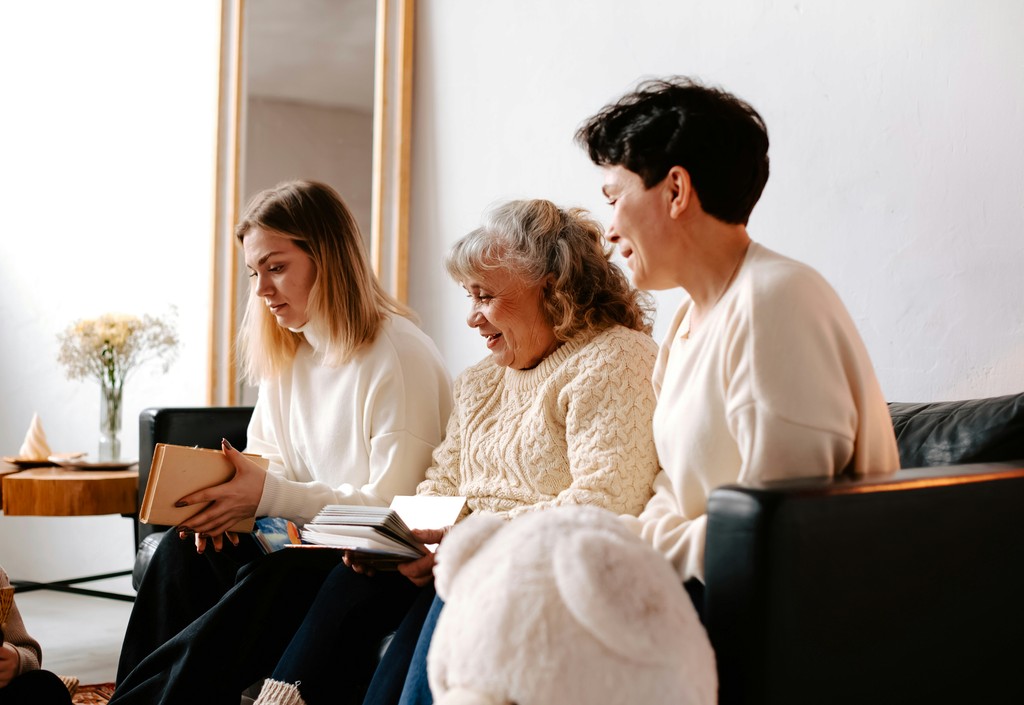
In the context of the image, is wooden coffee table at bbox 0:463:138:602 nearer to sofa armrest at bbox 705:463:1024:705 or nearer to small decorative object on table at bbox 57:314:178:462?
small decorative object on table at bbox 57:314:178:462

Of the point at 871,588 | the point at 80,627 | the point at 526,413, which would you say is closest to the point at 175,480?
the point at 526,413

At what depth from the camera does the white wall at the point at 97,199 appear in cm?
377

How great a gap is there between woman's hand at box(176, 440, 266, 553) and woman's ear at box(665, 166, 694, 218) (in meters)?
1.05

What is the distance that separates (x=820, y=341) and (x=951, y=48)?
1117 millimetres

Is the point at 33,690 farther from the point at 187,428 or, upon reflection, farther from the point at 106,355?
the point at 106,355

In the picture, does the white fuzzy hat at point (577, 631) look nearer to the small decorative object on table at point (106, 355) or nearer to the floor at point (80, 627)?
the floor at point (80, 627)

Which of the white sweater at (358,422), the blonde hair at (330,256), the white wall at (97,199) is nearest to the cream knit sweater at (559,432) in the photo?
the white sweater at (358,422)

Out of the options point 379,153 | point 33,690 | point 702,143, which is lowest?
point 33,690

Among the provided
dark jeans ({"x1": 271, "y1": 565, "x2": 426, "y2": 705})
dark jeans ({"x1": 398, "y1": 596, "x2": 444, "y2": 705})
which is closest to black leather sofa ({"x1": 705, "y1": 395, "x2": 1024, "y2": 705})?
dark jeans ({"x1": 398, "y1": 596, "x2": 444, "y2": 705})

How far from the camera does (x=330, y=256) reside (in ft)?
7.68

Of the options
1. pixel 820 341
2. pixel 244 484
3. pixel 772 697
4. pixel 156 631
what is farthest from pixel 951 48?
pixel 156 631

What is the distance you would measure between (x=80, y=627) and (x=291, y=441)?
1.43 meters

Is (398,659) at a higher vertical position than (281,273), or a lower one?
lower

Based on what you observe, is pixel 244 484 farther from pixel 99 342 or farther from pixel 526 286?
pixel 99 342
